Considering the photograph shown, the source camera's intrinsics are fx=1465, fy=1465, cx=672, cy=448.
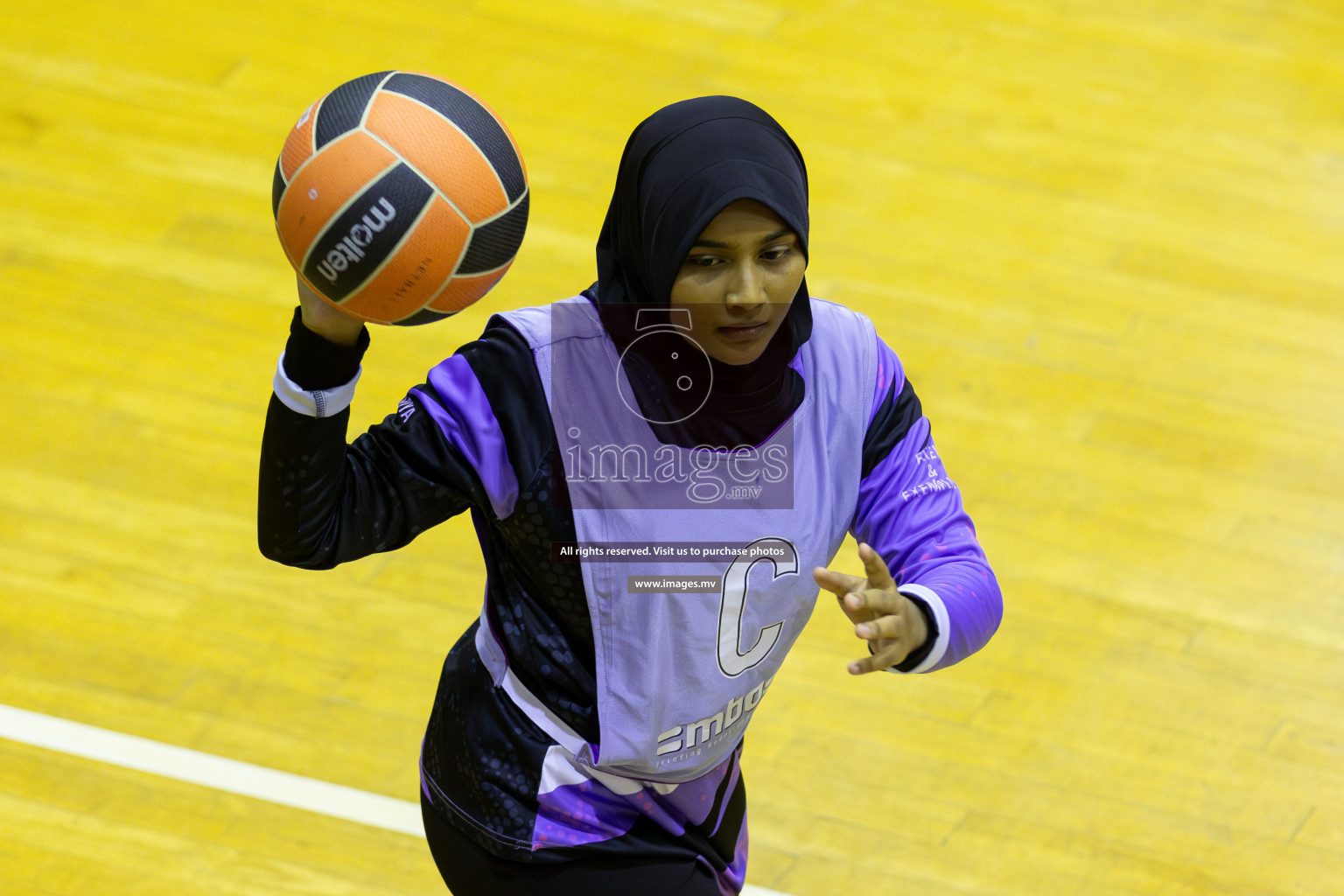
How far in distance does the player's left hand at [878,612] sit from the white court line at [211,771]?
1.84 m

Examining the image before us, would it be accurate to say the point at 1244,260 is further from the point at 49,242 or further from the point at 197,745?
the point at 49,242

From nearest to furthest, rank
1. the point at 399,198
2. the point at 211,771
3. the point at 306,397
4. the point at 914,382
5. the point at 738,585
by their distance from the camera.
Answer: the point at 306,397
the point at 399,198
the point at 738,585
the point at 211,771
the point at 914,382

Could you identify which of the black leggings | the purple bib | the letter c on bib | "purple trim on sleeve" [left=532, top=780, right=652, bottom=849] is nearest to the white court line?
the black leggings

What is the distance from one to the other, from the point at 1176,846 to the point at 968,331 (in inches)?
72.4

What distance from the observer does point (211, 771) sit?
3469mm

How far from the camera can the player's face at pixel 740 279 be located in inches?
75.2

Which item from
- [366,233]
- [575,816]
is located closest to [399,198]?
[366,233]

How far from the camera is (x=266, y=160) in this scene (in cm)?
532

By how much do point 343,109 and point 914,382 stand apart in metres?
2.87

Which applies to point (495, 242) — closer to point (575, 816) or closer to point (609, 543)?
point (609, 543)

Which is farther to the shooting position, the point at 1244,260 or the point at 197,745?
the point at 1244,260

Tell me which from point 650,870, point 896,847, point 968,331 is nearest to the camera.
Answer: point 650,870

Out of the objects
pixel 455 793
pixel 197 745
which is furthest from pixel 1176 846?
pixel 197 745

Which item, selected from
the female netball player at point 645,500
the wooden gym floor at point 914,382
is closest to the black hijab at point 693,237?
the female netball player at point 645,500
